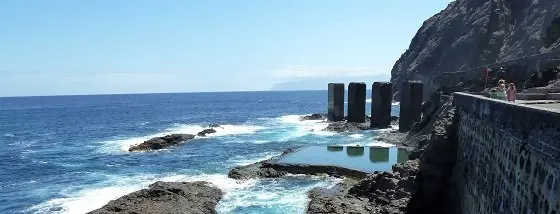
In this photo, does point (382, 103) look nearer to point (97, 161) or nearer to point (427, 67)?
point (97, 161)

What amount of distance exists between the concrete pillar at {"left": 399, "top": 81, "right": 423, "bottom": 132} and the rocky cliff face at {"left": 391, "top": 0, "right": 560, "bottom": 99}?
80.8 feet

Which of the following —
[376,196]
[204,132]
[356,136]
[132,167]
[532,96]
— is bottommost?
[132,167]

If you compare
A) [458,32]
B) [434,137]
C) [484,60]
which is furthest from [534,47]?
[434,137]

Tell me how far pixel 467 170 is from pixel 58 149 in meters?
50.7

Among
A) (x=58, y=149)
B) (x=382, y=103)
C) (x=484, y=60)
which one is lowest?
(x=58, y=149)

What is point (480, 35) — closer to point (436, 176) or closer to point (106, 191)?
point (436, 176)

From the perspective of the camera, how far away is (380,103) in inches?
2454

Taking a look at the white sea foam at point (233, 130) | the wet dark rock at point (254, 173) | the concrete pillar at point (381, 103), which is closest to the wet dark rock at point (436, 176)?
the wet dark rock at point (254, 173)

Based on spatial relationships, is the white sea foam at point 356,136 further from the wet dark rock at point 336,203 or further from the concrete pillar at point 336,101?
the wet dark rock at point 336,203

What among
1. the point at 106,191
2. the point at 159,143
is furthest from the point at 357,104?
the point at 106,191

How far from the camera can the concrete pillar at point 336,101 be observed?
71463mm

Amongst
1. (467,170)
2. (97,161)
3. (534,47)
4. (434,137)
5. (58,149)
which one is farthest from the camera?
(534,47)

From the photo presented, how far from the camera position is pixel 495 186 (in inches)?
524

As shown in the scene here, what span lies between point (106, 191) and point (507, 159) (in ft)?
87.7
